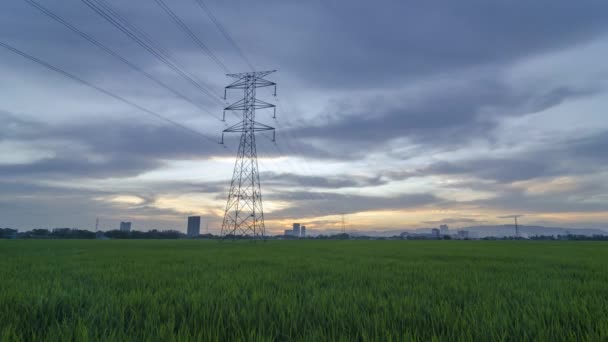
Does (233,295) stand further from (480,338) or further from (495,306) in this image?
(495,306)

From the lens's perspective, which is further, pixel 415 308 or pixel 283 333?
pixel 415 308

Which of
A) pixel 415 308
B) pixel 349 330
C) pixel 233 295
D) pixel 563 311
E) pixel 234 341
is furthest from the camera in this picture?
pixel 233 295

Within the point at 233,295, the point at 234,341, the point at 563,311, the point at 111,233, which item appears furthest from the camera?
the point at 111,233

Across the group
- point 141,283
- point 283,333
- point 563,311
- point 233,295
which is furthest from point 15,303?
point 563,311

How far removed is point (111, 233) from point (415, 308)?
140 meters

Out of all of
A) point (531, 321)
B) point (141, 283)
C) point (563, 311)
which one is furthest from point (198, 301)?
point (563, 311)

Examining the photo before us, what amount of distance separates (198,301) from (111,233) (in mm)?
138094

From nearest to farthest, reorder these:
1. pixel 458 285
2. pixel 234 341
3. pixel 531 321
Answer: pixel 234 341 → pixel 531 321 → pixel 458 285

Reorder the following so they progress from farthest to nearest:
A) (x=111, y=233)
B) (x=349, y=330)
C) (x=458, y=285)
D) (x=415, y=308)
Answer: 1. (x=111, y=233)
2. (x=458, y=285)
3. (x=415, y=308)
4. (x=349, y=330)

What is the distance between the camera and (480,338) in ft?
9.05

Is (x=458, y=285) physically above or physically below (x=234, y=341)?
below

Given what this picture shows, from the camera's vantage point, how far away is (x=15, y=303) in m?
3.97

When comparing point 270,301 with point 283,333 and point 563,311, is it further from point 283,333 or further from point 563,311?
point 563,311

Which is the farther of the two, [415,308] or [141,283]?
[141,283]
